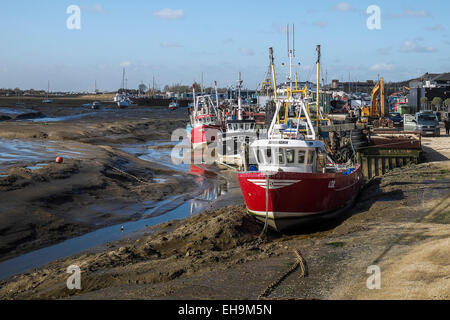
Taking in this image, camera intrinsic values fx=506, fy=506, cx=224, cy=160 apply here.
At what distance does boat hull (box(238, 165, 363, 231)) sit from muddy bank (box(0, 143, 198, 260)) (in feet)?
17.6

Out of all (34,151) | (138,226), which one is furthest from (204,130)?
(138,226)

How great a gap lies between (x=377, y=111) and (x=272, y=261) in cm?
3733

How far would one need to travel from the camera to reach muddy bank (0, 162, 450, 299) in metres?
8.38

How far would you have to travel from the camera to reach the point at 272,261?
1038 centimetres

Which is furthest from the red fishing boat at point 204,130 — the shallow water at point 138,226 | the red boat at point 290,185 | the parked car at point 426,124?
the red boat at point 290,185

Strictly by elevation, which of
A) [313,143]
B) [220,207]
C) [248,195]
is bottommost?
[220,207]

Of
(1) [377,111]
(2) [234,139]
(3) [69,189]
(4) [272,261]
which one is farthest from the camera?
(1) [377,111]

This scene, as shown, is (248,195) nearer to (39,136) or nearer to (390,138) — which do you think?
(390,138)

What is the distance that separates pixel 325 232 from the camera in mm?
13625

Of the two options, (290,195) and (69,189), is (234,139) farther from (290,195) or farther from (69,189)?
(290,195)

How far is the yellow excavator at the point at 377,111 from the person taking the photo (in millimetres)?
41009

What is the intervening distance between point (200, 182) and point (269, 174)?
12112 mm
